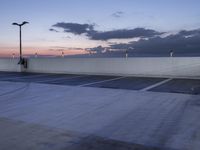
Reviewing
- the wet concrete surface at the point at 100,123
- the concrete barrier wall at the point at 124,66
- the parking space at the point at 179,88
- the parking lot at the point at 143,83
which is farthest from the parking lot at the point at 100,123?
the concrete barrier wall at the point at 124,66

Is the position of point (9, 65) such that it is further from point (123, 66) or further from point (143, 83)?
point (143, 83)

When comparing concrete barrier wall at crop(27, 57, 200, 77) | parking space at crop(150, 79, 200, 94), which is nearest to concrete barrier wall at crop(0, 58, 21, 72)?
concrete barrier wall at crop(27, 57, 200, 77)

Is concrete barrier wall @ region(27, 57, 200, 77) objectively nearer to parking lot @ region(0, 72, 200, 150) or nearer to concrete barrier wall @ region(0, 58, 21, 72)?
concrete barrier wall @ region(0, 58, 21, 72)

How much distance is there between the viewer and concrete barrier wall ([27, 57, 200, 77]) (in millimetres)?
14273

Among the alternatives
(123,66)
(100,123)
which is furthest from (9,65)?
(100,123)

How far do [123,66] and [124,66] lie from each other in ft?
0.23

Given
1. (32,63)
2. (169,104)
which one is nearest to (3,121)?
(169,104)

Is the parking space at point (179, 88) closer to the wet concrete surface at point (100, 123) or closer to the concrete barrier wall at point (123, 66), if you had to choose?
the wet concrete surface at point (100, 123)

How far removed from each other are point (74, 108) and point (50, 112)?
702 millimetres

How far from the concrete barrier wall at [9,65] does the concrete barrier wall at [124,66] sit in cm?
156

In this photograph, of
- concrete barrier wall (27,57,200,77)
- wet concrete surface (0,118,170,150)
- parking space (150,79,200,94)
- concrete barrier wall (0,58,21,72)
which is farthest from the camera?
concrete barrier wall (0,58,21,72)

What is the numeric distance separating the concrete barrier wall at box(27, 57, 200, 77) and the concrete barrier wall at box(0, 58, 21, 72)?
156 cm

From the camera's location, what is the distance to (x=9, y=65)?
69.8ft

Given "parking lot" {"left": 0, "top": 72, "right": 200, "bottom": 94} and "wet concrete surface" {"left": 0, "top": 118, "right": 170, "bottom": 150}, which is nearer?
"wet concrete surface" {"left": 0, "top": 118, "right": 170, "bottom": 150}
